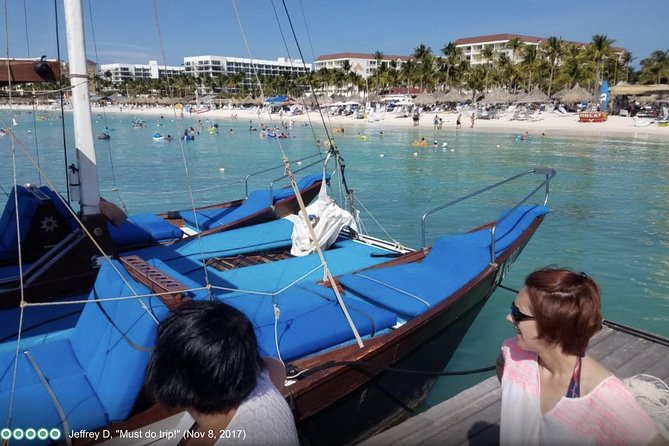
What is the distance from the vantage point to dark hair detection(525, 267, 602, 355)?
1.78m

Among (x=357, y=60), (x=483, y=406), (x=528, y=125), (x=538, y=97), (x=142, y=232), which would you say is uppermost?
(x=357, y=60)

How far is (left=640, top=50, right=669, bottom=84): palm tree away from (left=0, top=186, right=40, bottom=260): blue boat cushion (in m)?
72.1

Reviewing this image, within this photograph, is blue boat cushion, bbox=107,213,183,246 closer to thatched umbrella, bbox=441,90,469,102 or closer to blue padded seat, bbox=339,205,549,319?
blue padded seat, bbox=339,205,549,319

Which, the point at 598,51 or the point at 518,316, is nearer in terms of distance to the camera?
the point at 518,316

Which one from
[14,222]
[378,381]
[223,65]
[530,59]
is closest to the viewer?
[378,381]

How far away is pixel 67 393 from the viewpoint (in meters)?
3.38

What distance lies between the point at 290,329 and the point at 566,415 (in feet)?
8.85

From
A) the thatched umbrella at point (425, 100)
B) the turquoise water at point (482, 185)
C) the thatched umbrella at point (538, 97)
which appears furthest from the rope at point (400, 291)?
the thatched umbrella at point (425, 100)

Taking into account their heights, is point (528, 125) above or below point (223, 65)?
below

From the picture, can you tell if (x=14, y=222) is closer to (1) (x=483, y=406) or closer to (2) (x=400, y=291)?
(2) (x=400, y=291)

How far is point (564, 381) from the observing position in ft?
6.08

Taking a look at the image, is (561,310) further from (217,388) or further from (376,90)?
(376,90)

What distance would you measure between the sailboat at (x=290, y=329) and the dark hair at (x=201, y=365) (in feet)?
5.90

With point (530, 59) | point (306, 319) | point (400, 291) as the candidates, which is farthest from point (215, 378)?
point (530, 59)
